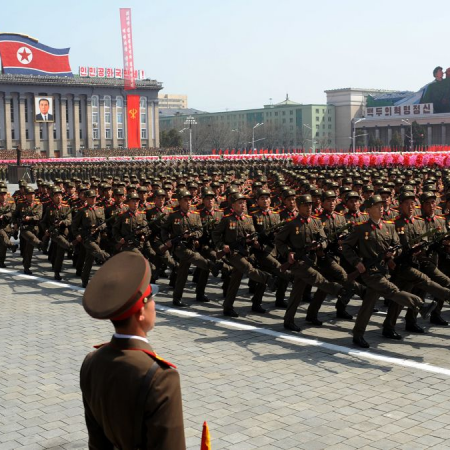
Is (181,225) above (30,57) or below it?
below

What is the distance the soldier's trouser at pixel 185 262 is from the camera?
10.9 m

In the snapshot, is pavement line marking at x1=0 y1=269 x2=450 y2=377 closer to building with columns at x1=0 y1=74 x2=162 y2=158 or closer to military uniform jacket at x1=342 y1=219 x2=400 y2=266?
military uniform jacket at x1=342 y1=219 x2=400 y2=266

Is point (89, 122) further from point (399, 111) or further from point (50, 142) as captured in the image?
point (399, 111)

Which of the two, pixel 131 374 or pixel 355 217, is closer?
pixel 131 374

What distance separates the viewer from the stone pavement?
5.84 m

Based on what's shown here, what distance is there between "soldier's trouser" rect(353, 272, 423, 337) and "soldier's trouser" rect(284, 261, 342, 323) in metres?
0.67

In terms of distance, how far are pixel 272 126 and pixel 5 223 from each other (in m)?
115

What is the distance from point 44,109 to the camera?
273 feet

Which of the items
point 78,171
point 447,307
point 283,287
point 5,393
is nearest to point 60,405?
point 5,393

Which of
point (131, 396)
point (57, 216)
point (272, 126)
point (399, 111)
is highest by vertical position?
point (399, 111)

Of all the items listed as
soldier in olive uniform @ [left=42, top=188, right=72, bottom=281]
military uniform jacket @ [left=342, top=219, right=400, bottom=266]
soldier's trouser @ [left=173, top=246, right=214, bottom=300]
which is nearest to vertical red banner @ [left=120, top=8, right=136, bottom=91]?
soldier in olive uniform @ [left=42, top=188, right=72, bottom=281]

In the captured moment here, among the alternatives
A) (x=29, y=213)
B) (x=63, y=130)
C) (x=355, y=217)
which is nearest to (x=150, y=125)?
(x=63, y=130)

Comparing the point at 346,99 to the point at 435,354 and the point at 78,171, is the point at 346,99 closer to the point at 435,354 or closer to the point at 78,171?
the point at 78,171

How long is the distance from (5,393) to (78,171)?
132 feet
